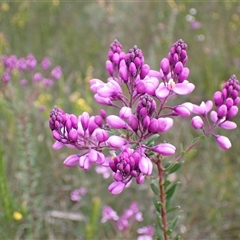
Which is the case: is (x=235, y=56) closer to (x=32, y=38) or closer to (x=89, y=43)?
(x=89, y=43)

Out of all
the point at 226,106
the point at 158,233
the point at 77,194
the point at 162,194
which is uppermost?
the point at 226,106

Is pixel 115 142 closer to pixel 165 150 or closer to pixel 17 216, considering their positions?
pixel 165 150

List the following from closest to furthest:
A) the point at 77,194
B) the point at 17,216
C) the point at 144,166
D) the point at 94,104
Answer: the point at 144,166, the point at 17,216, the point at 77,194, the point at 94,104

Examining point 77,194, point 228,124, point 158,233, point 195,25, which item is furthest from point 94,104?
point 228,124

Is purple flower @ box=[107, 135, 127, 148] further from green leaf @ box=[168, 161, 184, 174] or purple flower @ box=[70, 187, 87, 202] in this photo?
purple flower @ box=[70, 187, 87, 202]

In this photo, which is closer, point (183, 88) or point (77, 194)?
point (183, 88)

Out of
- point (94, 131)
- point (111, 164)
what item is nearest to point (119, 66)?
point (94, 131)

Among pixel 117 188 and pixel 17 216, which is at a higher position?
pixel 117 188
